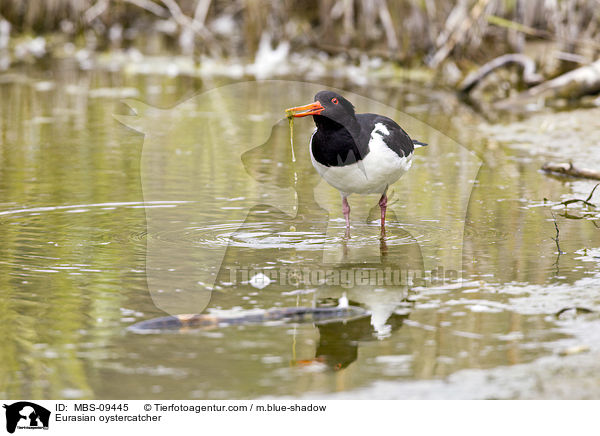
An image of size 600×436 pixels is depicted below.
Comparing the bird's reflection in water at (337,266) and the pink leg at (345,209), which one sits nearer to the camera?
the bird's reflection in water at (337,266)

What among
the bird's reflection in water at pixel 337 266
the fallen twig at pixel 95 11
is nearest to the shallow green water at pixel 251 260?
the bird's reflection in water at pixel 337 266

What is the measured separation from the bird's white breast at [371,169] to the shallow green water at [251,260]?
39 centimetres

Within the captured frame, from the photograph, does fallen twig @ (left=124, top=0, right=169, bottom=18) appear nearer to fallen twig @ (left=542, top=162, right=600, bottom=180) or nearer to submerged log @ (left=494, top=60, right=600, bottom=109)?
submerged log @ (left=494, top=60, right=600, bottom=109)

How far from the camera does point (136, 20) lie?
25.0 metres

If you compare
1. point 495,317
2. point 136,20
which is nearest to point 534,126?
point 495,317

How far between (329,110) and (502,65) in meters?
8.82

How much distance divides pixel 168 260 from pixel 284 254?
2.54 feet

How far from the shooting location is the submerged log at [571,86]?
43.8 ft

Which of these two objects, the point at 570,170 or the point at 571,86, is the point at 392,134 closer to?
the point at 570,170

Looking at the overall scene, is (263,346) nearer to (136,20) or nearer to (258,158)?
(258,158)

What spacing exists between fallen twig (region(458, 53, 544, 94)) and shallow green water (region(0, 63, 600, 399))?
264 cm

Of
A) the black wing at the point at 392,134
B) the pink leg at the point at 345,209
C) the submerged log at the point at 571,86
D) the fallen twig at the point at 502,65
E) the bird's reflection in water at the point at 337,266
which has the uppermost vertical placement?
the fallen twig at the point at 502,65

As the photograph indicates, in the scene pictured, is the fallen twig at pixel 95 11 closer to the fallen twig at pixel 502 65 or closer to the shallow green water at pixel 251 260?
the fallen twig at pixel 502 65
